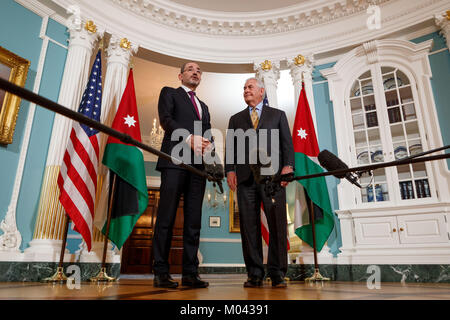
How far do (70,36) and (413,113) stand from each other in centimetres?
419

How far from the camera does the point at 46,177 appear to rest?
10.1 ft

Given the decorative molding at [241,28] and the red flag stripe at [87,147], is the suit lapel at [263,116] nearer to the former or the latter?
the red flag stripe at [87,147]

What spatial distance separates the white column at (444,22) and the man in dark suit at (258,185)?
9.15 ft

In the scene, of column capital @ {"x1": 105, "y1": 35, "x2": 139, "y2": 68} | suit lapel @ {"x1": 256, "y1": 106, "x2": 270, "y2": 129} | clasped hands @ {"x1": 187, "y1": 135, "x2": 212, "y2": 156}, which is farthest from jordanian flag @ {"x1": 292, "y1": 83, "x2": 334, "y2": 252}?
column capital @ {"x1": 105, "y1": 35, "x2": 139, "y2": 68}

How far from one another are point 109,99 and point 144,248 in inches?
183

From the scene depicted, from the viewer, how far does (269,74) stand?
14.6 feet

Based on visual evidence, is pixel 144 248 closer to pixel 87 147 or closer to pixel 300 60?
pixel 87 147

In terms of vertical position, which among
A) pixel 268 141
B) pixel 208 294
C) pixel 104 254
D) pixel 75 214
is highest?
pixel 268 141

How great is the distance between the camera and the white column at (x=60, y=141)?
9.36ft

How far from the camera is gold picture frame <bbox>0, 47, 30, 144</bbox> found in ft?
9.50

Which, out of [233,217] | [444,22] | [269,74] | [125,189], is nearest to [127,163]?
[125,189]

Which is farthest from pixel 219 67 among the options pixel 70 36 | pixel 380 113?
pixel 380 113

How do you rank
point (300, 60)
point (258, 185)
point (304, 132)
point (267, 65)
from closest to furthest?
point (258, 185) < point (304, 132) < point (300, 60) < point (267, 65)

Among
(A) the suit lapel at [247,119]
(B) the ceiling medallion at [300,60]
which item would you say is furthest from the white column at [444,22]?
(A) the suit lapel at [247,119]
